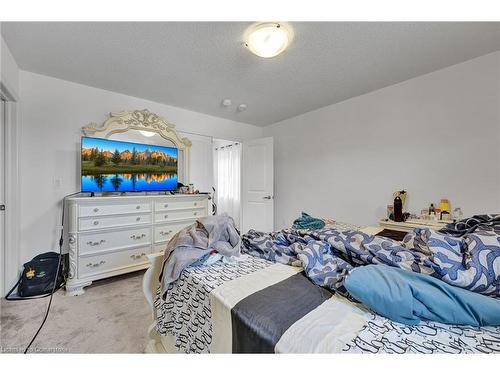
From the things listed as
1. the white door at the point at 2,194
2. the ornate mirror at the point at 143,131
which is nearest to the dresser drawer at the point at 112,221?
the white door at the point at 2,194

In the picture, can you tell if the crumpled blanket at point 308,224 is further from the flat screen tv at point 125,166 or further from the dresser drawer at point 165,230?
the flat screen tv at point 125,166

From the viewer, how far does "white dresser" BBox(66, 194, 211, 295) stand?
2.12 metres

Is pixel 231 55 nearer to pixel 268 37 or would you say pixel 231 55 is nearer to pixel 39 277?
pixel 268 37

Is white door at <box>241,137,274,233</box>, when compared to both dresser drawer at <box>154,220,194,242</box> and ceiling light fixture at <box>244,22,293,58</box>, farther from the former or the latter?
ceiling light fixture at <box>244,22,293,58</box>

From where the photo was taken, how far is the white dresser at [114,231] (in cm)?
212

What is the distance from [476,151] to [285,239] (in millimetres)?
2258

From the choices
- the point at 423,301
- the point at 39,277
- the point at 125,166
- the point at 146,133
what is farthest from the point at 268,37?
the point at 39,277

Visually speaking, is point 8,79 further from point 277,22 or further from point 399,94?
point 399,94

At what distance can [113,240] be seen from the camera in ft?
7.64

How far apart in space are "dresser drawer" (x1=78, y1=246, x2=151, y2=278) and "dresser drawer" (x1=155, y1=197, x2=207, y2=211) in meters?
0.52

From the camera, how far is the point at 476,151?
2.08 m

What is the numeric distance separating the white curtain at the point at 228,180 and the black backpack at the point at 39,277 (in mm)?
3070

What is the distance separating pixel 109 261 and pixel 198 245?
1.76 metres
